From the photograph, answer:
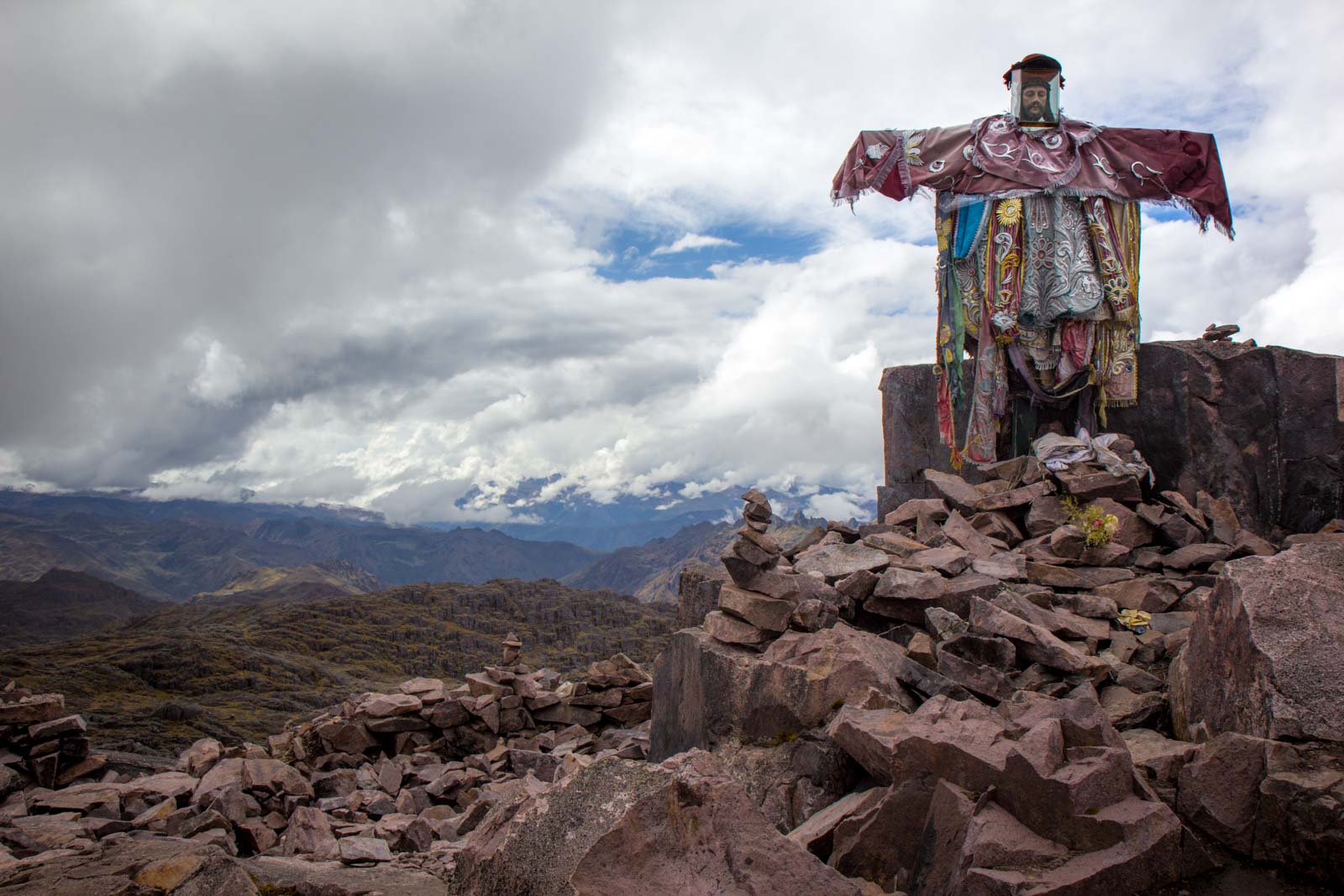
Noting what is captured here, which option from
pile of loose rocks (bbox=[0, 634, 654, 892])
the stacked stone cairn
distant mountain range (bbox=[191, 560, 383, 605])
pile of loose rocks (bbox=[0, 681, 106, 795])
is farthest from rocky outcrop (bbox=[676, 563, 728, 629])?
distant mountain range (bbox=[191, 560, 383, 605])

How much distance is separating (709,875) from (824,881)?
23.7 inches

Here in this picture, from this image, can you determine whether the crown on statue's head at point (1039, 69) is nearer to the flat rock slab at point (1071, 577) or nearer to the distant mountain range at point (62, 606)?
the flat rock slab at point (1071, 577)

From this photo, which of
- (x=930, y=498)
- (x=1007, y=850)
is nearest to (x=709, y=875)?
(x=1007, y=850)

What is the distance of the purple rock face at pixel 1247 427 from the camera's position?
12.9m

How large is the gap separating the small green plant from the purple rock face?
242 cm

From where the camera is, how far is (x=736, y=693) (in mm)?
8078

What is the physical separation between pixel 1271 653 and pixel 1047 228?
10018 mm

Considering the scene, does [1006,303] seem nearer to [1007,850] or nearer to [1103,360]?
[1103,360]

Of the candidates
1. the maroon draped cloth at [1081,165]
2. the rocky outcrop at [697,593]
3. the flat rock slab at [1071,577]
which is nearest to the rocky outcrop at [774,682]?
the rocky outcrop at [697,593]

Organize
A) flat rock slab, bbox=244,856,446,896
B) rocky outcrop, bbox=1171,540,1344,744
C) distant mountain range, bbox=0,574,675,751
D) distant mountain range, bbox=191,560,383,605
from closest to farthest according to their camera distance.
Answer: rocky outcrop, bbox=1171,540,1344,744
flat rock slab, bbox=244,856,446,896
distant mountain range, bbox=0,574,675,751
distant mountain range, bbox=191,560,383,605

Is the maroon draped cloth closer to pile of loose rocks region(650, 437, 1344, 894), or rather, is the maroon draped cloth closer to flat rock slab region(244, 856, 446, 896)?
pile of loose rocks region(650, 437, 1344, 894)

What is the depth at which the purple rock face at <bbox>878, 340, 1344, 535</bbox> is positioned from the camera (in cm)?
1289

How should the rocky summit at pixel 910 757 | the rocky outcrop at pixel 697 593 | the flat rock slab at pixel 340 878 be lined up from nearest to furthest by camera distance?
the rocky summit at pixel 910 757
the flat rock slab at pixel 340 878
the rocky outcrop at pixel 697 593

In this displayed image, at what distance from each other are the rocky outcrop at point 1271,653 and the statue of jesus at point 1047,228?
826 cm
